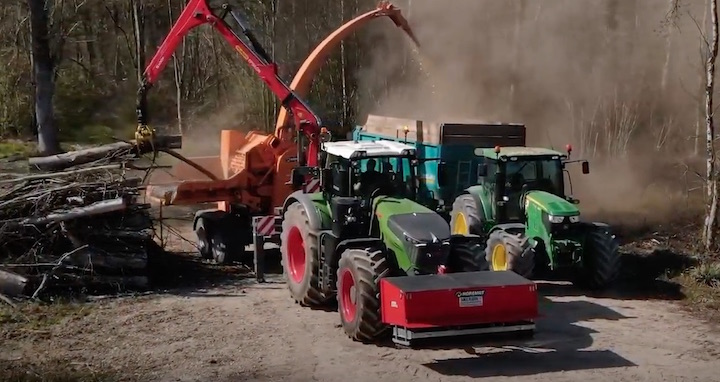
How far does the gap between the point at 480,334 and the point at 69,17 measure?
25776 millimetres

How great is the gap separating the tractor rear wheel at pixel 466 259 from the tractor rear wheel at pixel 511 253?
1.68 m

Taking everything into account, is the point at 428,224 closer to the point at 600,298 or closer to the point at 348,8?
the point at 600,298

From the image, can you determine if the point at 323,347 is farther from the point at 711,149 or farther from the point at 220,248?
the point at 711,149

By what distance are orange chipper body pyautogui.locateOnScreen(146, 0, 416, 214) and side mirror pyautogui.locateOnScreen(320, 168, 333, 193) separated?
2.60m

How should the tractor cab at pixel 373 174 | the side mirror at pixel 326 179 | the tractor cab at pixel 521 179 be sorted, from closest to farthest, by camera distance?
1. the tractor cab at pixel 373 174
2. the side mirror at pixel 326 179
3. the tractor cab at pixel 521 179

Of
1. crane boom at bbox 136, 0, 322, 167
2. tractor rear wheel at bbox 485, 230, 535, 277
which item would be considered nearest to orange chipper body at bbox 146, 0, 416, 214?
crane boom at bbox 136, 0, 322, 167

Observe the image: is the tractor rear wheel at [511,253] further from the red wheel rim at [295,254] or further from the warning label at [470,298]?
the warning label at [470,298]

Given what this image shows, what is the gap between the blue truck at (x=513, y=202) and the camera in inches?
478

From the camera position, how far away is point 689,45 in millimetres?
25438

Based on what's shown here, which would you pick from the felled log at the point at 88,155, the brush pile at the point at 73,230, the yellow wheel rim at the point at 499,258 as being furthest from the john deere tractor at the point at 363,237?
the felled log at the point at 88,155

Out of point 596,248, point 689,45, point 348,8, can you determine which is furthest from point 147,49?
point 596,248

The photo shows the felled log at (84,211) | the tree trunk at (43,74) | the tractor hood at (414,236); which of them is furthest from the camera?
the tree trunk at (43,74)

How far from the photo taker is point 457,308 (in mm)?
8672

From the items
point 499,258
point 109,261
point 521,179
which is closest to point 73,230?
point 109,261
